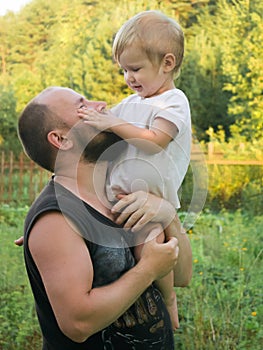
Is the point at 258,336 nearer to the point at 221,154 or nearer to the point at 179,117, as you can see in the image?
the point at 179,117

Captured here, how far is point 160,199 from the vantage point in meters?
2.05

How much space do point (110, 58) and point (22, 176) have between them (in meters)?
2.20

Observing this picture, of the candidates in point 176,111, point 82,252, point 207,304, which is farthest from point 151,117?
point 207,304

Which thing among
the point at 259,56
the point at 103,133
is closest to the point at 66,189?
the point at 103,133

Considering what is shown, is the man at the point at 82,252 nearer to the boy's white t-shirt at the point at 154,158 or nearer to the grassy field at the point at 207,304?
the boy's white t-shirt at the point at 154,158

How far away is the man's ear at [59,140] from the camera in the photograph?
1.97 meters

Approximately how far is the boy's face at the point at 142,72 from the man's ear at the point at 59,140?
1.25 feet

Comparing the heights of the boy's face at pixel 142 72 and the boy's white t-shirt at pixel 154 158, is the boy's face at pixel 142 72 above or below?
above

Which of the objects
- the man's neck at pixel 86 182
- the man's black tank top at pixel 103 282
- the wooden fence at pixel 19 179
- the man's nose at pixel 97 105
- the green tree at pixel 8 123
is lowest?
the wooden fence at pixel 19 179

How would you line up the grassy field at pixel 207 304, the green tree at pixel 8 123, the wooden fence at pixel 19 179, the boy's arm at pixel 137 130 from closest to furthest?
the boy's arm at pixel 137 130 < the grassy field at pixel 207 304 < the wooden fence at pixel 19 179 < the green tree at pixel 8 123

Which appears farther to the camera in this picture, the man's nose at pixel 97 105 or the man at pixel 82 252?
the man's nose at pixel 97 105

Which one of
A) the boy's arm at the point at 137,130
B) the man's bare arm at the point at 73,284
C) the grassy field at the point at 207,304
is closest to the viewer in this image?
the man's bare arm at the point at 73,284

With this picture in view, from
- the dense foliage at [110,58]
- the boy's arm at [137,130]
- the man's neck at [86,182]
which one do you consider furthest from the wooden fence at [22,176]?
the man's neck at [86,182]

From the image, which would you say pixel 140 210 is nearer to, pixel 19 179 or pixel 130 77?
pixel 130 77
